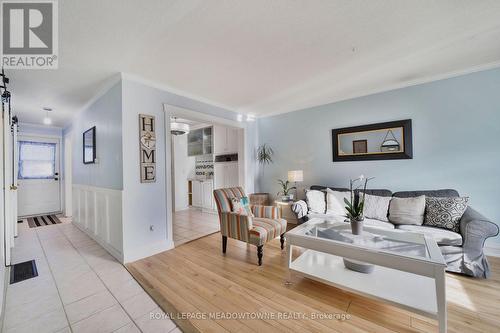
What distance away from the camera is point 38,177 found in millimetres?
5027

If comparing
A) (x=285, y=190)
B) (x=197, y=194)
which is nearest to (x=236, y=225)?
(x=285, y=190)

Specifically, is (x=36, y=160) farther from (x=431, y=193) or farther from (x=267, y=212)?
(x=431, y=193)

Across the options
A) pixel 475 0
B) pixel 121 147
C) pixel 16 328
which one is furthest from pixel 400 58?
pixel 16 328

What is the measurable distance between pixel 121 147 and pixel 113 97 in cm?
79

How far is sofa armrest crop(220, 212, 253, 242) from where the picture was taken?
2.43 metres

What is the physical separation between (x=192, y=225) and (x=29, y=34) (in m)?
3.47

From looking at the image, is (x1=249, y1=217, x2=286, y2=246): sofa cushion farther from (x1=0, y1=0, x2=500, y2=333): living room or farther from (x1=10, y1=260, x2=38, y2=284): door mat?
(x1=10, y1=260, x2=38, y2=284): door mat

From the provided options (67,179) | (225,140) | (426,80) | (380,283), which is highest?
(426,80)

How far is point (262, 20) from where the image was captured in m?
1.66

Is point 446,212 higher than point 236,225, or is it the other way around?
point 446,212

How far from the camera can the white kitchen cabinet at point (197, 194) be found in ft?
18.2

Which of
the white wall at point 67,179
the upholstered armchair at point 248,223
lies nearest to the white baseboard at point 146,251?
the upholstered armchair at point 248,223

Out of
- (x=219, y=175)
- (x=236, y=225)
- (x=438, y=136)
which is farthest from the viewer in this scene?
(x=219, y=175)

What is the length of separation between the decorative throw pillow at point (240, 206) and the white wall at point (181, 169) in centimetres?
327
